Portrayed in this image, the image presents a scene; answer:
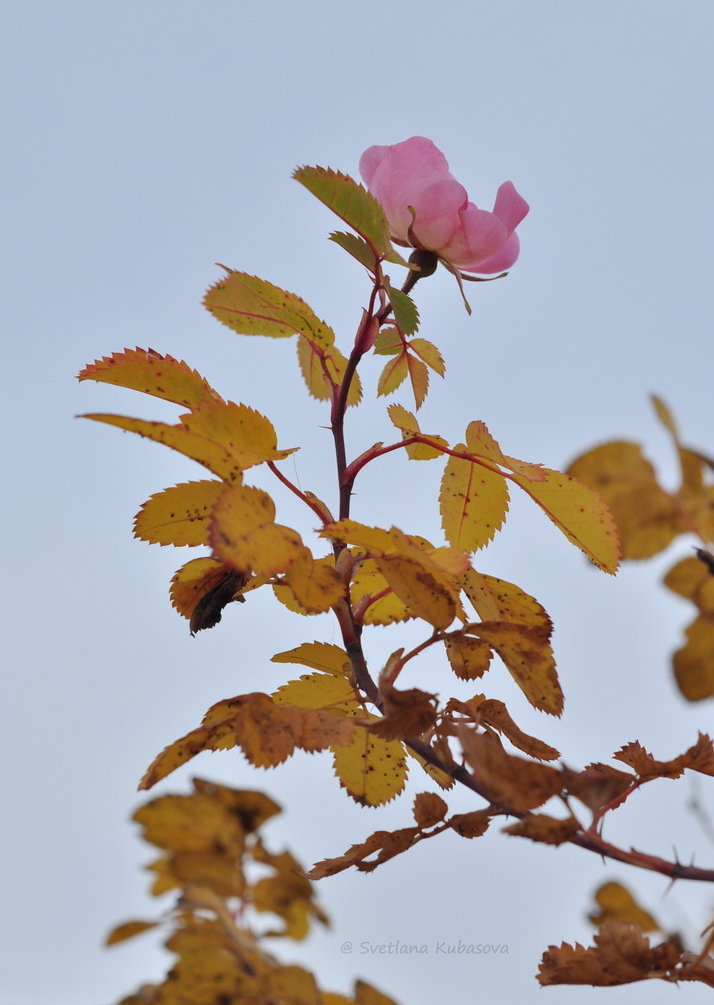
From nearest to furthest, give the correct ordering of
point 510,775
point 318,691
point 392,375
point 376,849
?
point 510,775 < point 376,849 < point 318,691 < point 392,375

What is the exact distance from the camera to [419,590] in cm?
56

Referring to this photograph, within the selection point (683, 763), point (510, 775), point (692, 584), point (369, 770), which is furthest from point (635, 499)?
point (369, 770)

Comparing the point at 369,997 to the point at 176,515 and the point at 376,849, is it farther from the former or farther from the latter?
the point at 176,515

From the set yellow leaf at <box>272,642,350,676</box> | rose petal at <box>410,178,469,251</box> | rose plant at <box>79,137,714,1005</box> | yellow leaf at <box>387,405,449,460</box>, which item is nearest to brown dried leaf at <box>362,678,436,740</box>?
rose plant at <box>79,137,714,1005</box>

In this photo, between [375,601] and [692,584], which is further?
[375,601]

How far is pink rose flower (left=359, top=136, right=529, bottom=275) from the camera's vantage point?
2.28ft

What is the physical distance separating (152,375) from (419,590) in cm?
24

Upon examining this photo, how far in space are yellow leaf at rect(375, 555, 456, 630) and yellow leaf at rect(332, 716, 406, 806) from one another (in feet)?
0.49

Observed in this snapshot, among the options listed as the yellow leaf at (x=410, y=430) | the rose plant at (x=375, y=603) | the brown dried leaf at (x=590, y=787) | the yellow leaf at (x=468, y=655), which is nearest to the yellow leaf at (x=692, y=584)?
the rose plant at (x=375, y=603)

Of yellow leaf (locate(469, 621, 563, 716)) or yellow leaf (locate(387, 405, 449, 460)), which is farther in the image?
yellow leaf (locate(387, 405, 449, 460))

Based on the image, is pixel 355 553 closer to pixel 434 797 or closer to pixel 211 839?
pixel 434 797

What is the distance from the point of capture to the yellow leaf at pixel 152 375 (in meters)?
0.63

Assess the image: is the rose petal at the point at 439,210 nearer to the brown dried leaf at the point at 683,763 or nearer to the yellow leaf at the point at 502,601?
the yellow leaf at the point at 502,601

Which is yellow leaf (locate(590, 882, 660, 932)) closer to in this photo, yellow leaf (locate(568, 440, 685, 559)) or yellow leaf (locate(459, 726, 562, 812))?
yellow leaf (locate(459, 726, 562, 812))
